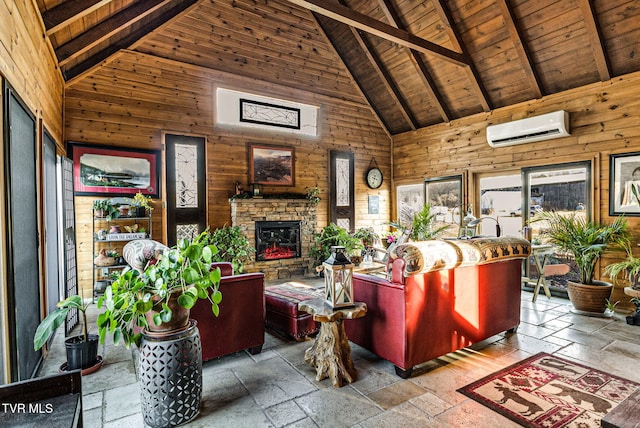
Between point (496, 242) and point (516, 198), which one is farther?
point (516, 198)

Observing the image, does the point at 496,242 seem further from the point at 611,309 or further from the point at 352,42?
the point at 352,42

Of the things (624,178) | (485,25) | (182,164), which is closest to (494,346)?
(624,178)

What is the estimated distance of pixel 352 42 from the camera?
6.71 metres

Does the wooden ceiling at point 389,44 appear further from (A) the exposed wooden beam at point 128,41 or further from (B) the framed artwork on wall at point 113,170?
(B) the framed artwork on wall at point 113,170

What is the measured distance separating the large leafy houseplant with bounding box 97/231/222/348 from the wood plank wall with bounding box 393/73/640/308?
530 cm

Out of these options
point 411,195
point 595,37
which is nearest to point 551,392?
point 595,37

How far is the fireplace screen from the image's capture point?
6.09 m

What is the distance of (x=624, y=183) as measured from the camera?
4.46 m

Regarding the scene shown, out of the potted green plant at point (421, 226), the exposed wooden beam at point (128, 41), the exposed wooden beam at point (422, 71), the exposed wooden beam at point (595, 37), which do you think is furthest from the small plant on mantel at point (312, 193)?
the exposed wooden beam at point (595, 37)

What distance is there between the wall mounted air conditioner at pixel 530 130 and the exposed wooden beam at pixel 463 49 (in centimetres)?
51

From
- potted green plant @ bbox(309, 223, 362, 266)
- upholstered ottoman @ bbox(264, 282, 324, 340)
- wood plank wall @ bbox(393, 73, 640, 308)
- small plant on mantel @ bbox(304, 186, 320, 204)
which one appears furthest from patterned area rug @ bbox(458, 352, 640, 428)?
small plant on mantel @ bbox(304, 186, 320, 204)

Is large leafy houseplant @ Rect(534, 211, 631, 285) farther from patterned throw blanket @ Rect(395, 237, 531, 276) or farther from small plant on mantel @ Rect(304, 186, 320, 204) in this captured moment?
small plant on mantel @ Rect(304, 186, 320, 204)

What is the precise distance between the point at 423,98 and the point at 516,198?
2577 mm

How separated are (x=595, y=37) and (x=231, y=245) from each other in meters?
5.72
